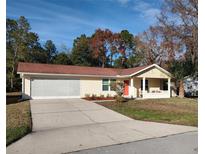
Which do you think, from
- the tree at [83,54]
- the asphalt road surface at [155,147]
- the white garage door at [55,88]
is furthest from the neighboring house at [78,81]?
the tree at [83,54]

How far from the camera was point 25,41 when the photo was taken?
37875 mm

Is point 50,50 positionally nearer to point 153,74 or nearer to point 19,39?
point 19,39

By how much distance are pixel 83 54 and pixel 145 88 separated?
73.4ft

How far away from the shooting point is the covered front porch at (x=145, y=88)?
67.8 feet

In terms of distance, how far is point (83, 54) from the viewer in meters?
41.5

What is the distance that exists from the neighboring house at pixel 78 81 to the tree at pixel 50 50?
2627 centimetres

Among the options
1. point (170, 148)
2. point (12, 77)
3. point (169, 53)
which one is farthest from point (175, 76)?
point (12, 77)

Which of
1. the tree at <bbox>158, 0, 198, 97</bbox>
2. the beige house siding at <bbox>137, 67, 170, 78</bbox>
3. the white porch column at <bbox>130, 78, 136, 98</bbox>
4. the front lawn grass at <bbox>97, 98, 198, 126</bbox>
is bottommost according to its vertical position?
the front lawn grass at <bbox>97, 98, 198, 126</bbox>

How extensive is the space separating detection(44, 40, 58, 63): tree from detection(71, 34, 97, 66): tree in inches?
278

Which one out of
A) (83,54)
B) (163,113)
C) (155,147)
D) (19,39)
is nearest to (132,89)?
(163,113)

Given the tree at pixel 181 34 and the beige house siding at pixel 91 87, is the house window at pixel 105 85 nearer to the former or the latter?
the beige house siding at pixel 91 87

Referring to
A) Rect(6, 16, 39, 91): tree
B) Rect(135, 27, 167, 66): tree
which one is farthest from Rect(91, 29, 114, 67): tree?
Rect(6, 16, 39, 91): tree

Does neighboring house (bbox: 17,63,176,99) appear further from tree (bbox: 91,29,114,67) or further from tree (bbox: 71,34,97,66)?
tree (bbox: 71,34,97,66)

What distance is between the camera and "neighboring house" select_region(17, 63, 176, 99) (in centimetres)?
1725
